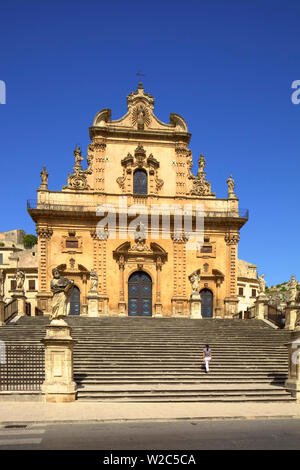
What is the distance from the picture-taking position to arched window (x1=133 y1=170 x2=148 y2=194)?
3553cm

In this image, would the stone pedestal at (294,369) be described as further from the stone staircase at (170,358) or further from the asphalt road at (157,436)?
the asphalt road at (157,436)

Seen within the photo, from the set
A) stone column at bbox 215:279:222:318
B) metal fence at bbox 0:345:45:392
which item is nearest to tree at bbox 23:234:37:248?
stone column at bbox 215:279:222:318

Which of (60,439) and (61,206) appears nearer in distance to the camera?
(60,439)

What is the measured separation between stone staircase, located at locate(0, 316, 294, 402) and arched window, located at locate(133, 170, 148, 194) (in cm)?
1148

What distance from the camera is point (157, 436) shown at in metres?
10.1

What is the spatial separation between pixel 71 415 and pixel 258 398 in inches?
256

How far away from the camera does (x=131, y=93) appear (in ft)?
121

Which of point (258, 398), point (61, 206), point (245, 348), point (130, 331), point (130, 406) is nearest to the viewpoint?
point (130, 406)

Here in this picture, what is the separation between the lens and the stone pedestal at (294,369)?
15.8 metres

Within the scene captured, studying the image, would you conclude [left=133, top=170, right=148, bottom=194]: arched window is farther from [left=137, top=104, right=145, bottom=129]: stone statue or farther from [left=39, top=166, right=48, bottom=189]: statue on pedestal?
[left=39, top=166, right=48, bottom=189]: statue on pedestal

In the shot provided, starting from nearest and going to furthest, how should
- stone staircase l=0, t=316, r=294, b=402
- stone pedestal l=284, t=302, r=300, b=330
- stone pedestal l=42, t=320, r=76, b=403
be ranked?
stone pedestal l=42, t=320, r=76, b=403 → stone staircase l=0, t=316, r=294, b=402 → stone pedestal l=284, t=302, r=300, b=330

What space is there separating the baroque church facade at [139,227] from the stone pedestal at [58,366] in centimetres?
1722

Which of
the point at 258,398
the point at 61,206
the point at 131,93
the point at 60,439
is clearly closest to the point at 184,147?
the point at 131,93
